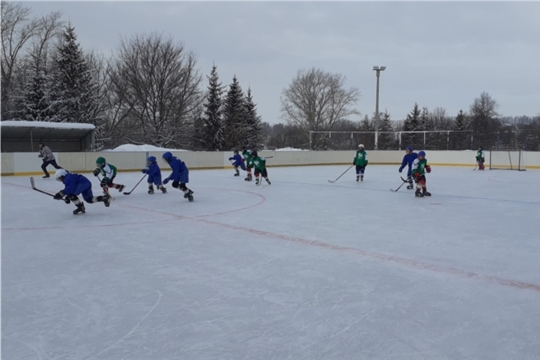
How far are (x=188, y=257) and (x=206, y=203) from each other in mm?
4039

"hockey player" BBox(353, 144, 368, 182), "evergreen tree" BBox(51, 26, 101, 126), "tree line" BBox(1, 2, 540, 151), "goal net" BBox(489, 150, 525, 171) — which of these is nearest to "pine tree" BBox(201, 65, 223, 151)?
"tree line" BBox(1, 2, 540, 151)

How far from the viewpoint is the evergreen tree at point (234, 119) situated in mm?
32875

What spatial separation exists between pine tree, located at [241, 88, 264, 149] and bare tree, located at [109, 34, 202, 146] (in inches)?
194

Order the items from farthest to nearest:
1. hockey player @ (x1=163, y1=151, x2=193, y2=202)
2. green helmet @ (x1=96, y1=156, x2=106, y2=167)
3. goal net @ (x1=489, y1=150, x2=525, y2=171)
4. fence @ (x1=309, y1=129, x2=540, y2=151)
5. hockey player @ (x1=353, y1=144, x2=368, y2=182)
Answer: fence @ (x1=309, y1=129, x2=540, y2=151), goal net @ (x1=489, y1=150, x2=525, y2=171), hockey player @ (x1=353, y1=144, x2=368, y2=182), hockey player @ (x1=163, y1=151, x2=193, y2=202), green helmet @ (x1=96, y1=156, x2=106, y2=167)

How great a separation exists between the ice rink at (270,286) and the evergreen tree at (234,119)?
2608cm

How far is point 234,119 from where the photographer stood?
109 ft

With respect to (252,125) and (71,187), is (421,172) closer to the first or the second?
(71,187)

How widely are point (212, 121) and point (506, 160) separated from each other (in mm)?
19550

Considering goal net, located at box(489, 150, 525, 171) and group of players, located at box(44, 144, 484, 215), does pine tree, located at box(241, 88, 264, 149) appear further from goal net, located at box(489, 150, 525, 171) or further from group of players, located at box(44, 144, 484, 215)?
group of players, located at box(44, 144, 484, 215)

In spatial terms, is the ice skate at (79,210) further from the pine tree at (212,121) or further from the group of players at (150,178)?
the pine tree at (212,121)

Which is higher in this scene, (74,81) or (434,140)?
(74,81)

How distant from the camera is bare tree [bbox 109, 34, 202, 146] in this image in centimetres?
2992

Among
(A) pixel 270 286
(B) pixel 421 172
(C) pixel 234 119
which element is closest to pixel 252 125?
(C) pixel 234 119

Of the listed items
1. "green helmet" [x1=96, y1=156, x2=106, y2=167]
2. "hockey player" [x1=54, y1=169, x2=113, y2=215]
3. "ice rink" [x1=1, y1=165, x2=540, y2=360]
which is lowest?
"ice rink" [x1=1, y1=165, x2=540, y2=360]
